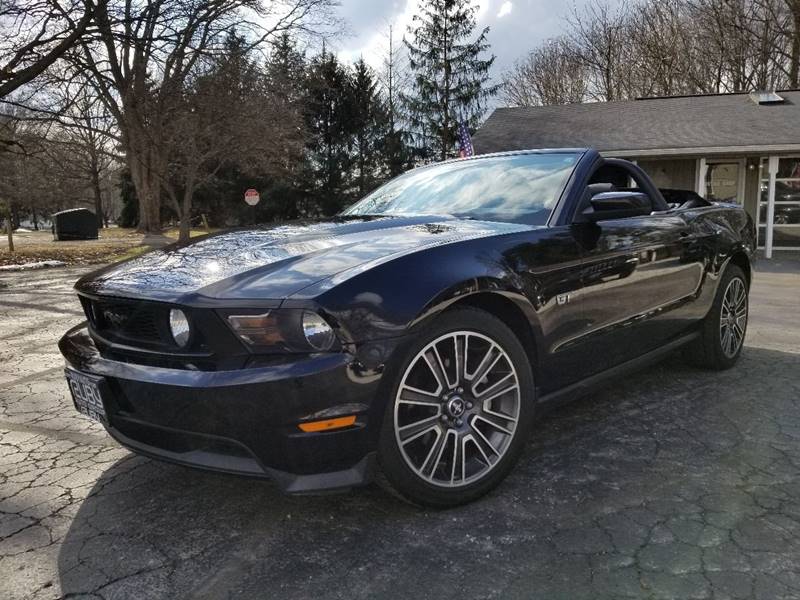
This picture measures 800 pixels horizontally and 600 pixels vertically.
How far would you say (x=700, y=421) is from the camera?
3.49 m

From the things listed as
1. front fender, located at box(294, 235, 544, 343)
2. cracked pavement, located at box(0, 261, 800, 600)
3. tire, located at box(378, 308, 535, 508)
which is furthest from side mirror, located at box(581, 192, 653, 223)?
cracked pavement, located at box(0, 261, 800, 600)

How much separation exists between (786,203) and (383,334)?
16748 mm

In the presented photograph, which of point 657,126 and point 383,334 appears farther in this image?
point 657,126

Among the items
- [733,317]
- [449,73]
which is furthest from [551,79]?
[733,317]

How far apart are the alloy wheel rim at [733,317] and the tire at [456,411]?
239cm

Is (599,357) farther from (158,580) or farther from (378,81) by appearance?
(378,81)

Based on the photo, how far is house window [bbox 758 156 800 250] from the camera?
50.6 feet

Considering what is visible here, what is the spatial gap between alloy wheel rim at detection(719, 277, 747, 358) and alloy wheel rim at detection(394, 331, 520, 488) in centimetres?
247

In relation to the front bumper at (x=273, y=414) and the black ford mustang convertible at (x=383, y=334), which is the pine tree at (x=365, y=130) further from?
the front bumper at (x=273, y=414)

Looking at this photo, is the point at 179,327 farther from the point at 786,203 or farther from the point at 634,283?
the point at 786,203

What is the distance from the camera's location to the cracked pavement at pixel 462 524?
2057mm

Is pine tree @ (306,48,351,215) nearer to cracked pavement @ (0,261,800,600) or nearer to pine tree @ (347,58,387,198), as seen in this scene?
pine tree @ (347,58,387,198)

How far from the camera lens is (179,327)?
2270mm

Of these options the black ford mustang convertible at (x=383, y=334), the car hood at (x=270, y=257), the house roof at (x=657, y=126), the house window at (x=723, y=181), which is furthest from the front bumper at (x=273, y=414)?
the house window at (x=723, y=181)
